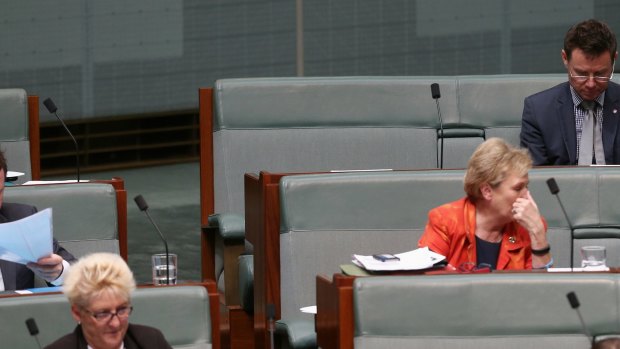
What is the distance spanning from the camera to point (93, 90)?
220 inches

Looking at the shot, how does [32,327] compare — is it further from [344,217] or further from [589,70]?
[589,70]

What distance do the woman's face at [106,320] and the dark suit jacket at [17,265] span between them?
0.69m

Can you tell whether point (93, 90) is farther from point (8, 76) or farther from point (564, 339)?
point (564, 339)

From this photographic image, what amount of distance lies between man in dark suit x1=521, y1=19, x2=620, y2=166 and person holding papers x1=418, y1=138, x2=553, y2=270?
70cm

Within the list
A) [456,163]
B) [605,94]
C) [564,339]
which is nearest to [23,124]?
[456,163]

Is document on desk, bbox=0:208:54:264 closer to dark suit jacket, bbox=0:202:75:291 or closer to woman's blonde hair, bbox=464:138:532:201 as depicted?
dark suit jacket, bbox=0:202:75:291

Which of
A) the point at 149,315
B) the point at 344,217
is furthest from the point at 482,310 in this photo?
the point at 344,217

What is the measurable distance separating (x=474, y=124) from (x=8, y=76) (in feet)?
7.65

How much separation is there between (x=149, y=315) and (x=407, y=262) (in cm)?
49

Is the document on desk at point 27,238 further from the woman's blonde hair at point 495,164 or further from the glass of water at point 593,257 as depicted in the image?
the glass of water at point 593,257

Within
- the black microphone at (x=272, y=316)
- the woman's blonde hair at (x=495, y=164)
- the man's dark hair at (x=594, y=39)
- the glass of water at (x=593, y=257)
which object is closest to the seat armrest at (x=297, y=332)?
the black microphone at (x=272, y=316)

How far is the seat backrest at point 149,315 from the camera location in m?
2.22

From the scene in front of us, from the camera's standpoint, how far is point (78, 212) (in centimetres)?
294

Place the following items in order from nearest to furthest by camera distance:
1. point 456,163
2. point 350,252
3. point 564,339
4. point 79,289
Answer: point 79,289 < point 564,339 < point 350,252 < point 456,163
